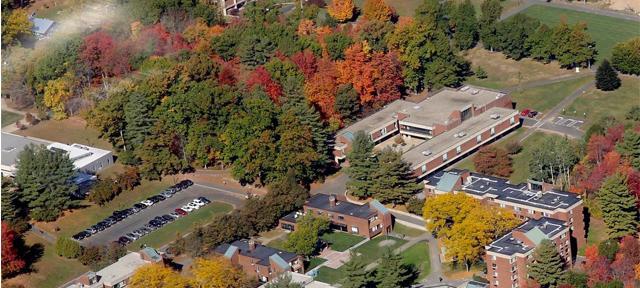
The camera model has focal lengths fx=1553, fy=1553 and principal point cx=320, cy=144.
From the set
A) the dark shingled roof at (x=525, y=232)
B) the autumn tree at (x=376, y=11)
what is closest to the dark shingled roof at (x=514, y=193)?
the dark shingled roof at (x=525, y=232)

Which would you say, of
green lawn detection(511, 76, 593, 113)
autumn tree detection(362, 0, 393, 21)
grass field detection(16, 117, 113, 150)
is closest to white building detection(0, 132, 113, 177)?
grass field detection(16, 117, 113, 150)

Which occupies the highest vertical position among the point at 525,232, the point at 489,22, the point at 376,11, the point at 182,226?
the point at 376,11

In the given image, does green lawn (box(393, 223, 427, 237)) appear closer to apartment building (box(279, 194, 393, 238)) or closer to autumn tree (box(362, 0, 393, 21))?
apartment building (box(279, 194, 393, 238))

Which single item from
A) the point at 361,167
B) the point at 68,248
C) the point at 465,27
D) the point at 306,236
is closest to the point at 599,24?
the point at 465,27

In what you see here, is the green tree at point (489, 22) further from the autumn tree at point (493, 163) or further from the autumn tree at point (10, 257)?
the autumn tree at point (10, 257)

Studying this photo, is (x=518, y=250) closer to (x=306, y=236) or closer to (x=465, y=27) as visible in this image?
(x=306, y=236)
